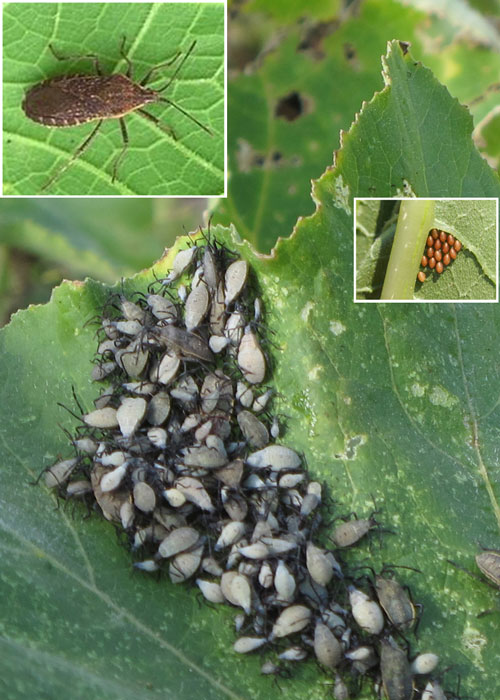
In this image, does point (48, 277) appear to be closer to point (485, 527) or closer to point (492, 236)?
point (492, 236)

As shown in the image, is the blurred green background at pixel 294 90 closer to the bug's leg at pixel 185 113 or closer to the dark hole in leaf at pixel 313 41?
the dark hole in leaf at pixel 313 41

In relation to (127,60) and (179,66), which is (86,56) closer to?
(127,60)

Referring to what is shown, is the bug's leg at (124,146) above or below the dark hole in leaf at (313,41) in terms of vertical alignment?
below

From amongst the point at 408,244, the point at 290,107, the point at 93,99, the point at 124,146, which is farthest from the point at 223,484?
the point at 290,107

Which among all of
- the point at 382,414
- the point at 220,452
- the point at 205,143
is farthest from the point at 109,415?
the point at 205,143

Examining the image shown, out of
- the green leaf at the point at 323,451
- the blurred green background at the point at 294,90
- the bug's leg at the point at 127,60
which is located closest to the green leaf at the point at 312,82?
the blurred green background at the point at 294,90

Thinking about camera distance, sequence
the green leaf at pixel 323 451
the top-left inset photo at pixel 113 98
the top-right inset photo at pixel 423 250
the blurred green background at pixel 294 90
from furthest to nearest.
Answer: the blurred green background at pixel 294 90 → the top-left inset photo at pixel 113 98 → the top-right inset photo at pixel 423 250 → the green leaf at pixel 323 451
